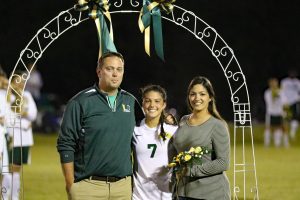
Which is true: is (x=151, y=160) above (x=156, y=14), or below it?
below

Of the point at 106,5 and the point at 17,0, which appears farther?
the point at 17,0

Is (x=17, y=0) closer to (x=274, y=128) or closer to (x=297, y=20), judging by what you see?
(x=297, y=20)

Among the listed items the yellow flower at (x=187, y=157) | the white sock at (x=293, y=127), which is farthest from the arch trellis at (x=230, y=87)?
the yellow flower at (x=187, y=157)

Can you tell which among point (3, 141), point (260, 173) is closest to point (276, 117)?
point (260, 173)

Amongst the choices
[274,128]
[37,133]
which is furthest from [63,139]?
[37,133]

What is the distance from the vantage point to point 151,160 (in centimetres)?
745

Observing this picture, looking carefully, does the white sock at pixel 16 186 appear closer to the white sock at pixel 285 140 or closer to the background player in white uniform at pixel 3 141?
the background player in white uniform at pixel 3 141

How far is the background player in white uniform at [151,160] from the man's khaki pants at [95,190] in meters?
0.52

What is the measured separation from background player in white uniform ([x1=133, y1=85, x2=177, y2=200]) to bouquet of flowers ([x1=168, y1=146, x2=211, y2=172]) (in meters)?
0.24

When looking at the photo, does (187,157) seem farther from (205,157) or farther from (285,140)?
(285,140)

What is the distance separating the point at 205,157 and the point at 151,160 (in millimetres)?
524

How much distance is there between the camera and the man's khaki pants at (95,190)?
22.6 feet

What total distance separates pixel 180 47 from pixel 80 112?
1036 inches

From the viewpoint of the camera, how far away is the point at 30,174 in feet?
53.2
